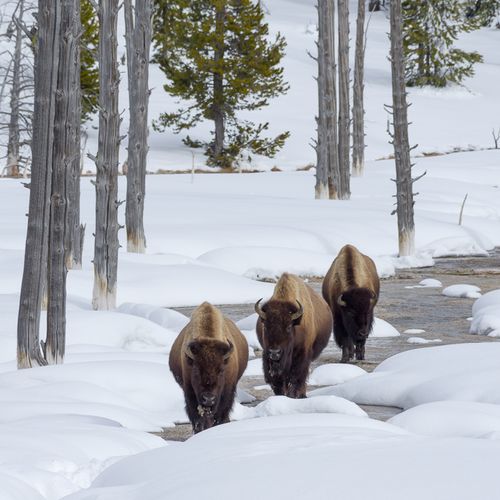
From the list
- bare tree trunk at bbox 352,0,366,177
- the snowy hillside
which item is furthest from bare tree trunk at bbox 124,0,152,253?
the snowy hillside

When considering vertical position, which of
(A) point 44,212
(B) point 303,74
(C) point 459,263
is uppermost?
(B) point 303,74

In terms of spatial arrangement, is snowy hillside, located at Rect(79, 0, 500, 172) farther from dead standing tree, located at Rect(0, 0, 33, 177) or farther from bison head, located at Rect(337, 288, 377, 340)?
bison head, located at Rect(337, 288, 377, 340)

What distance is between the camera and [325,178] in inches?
1170

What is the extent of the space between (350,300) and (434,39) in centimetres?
4844

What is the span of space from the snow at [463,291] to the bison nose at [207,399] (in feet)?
33.6

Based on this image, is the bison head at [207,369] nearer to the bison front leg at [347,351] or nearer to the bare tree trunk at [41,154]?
the bare tree trunk at [41,154]

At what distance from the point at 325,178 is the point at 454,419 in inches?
914

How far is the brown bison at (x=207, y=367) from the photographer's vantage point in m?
7.60

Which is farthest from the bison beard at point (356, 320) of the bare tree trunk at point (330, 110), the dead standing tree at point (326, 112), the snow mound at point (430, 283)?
the bare tree trunk at point (330, 110)

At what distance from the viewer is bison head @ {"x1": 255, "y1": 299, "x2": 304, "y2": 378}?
9.05 meters

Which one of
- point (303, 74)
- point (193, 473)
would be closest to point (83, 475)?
point (193, 473)

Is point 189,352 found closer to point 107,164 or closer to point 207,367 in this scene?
point 207,367

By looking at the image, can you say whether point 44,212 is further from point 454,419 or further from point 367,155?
point 367,155

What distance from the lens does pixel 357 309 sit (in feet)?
37.2
